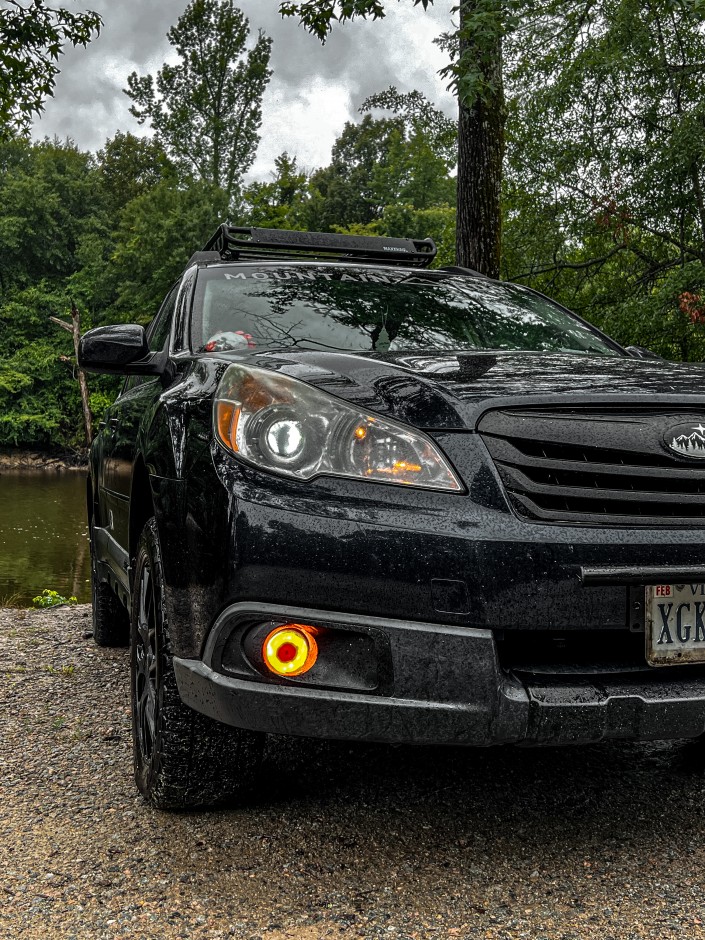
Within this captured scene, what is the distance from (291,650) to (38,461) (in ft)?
175

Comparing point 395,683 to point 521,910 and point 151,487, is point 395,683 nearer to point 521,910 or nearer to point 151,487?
point 521,910

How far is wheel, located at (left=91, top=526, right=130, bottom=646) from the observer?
5.20 meters

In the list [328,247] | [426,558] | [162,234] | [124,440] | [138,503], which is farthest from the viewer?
[162,234]

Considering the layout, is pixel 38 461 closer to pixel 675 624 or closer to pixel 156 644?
pixel 156 644

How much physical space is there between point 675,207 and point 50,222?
4794 centimetres

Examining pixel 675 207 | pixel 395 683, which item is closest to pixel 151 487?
pixel 395 683

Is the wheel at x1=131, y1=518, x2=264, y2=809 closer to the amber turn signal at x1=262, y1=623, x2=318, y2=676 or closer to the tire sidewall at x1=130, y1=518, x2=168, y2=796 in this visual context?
the tire sidewall at x1=130, y1=518, x2=168, y2=796

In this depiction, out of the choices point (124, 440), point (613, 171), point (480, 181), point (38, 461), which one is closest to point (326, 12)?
point (480, 181)

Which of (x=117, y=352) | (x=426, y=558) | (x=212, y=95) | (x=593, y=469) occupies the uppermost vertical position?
(x=212, y=95)

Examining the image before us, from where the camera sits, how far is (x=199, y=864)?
2479mm

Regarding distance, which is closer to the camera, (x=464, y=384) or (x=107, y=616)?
(x=464, y=384)

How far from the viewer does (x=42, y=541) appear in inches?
920

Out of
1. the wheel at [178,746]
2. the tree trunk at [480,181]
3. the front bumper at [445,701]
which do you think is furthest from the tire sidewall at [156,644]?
the tree trunk at [480,181]

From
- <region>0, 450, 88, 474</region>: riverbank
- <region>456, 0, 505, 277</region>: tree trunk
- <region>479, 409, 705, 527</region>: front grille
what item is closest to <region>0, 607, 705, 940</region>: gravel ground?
<region>479, 409, 705, 527</region>: front grille
